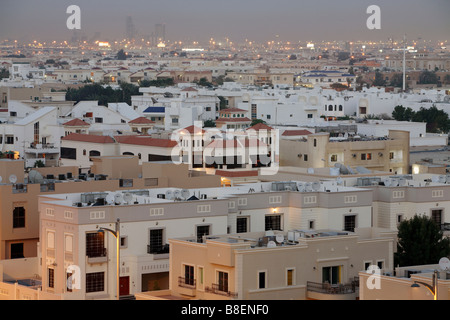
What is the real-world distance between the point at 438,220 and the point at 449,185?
2.52 feet

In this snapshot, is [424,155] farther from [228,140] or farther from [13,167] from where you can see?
[13,167]

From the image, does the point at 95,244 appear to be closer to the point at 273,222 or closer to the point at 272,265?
the point at 272,265

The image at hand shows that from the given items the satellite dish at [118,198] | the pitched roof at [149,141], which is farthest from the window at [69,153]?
the satellite dish at [118,198]

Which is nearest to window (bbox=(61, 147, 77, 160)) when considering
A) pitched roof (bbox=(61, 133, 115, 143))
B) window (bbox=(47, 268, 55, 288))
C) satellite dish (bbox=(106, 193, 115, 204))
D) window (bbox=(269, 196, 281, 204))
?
pitched roof (bbox=(61, 133, 115, 143))

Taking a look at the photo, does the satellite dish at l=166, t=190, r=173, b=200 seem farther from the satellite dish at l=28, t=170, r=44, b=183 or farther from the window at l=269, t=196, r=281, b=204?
the satellite dish at l=28, t=170, r=44, b=183

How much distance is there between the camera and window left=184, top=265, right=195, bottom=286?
2023 centimetres

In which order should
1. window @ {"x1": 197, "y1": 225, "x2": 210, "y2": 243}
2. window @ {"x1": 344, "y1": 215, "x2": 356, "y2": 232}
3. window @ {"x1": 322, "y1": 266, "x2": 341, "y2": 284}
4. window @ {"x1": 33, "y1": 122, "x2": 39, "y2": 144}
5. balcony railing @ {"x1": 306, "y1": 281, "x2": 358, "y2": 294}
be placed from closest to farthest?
balcony railing @ {"x1": 306, "y1": 281, "x2": 358, "y2": 294} → window @ {"x1": 322, "y1": 266, "x2": 341, "y2": 284} → window @ {"x1": 197, "y1": 225, "x2": 210, "y2": 243} → window @ {"x1": 344, "y1": 215, "x2": 356, "y2": 232} → window @ {"x1": 33, "y1": 122, "x2": 39, "y2": 144}

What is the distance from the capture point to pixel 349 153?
135 feet

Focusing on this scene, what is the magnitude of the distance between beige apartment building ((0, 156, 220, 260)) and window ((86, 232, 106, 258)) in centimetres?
322

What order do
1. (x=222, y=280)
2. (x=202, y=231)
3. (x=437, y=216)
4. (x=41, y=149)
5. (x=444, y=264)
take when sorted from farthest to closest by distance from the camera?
(x=41, y=149)
(x=437, y=216)
(x=202, y=231)
(x=222, y=280)
(x=444, y=264)

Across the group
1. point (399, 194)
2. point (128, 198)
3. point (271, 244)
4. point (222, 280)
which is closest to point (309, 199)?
point (399, 194)

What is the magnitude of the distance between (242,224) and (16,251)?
4.00m

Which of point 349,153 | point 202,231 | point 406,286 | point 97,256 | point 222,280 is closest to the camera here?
point 406,286

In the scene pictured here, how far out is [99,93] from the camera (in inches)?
3605
